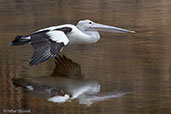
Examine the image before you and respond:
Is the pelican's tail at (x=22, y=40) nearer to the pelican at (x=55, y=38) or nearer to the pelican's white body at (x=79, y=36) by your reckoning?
the pelican at (x=55, y=38)

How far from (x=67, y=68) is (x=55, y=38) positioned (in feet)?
1.65

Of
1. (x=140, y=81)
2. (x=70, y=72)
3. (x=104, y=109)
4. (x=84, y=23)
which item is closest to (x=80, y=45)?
(x=84, y=23)

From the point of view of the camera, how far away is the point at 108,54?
8023 millimetres

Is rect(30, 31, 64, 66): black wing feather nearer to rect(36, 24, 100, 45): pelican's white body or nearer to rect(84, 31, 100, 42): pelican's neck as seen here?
rect(36, 24, 100, 45): pelican's white body

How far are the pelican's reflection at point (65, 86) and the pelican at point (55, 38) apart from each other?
28cm

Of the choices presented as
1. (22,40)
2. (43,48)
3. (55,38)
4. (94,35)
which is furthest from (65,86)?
(94,35)

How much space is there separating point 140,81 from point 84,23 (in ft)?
5.71

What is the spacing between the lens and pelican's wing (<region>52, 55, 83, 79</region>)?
288 inches

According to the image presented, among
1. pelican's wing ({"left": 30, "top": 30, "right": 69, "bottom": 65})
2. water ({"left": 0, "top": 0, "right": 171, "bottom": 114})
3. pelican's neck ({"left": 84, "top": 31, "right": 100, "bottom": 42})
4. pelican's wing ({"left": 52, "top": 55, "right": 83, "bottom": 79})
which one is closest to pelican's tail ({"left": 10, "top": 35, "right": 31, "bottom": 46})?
pelican's wing ({"left": 30, "top": 30, "right": 69, "bottom": 65})

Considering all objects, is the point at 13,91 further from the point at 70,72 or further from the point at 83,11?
the point at 83,11

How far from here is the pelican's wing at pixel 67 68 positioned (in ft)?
24.0

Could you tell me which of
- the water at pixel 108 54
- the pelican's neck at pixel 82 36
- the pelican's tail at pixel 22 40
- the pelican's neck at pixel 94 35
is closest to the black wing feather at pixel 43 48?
the pelican's tail at pixel 22 40

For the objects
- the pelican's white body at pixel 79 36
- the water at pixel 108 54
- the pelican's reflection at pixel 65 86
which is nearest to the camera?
the water at pixel 108 54

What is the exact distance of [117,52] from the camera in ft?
26.6
